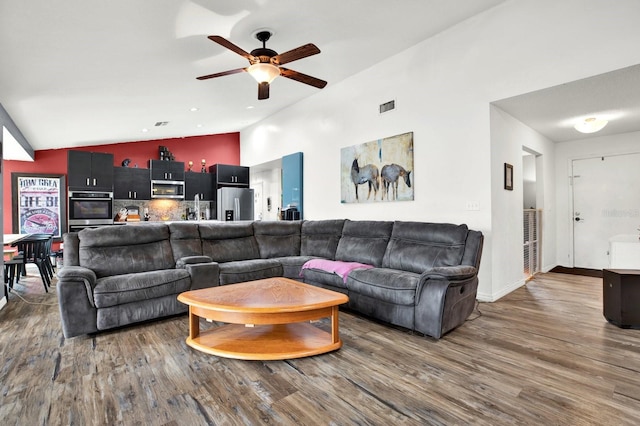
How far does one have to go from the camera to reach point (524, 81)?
3.49m

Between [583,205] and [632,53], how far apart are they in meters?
3.66

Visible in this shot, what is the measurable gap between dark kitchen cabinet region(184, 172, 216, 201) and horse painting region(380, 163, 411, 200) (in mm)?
4859

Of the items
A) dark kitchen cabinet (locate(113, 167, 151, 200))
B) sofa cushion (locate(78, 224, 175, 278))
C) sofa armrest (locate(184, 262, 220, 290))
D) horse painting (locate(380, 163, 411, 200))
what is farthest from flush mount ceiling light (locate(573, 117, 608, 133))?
dark kitchen cabinet (locate(113, 167, 151, 200))

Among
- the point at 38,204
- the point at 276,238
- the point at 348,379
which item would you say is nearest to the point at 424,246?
the point at 348,379

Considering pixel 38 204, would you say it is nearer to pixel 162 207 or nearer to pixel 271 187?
pixel 162 207

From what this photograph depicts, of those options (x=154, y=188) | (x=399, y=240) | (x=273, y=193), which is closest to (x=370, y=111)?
(x=399, y=240)

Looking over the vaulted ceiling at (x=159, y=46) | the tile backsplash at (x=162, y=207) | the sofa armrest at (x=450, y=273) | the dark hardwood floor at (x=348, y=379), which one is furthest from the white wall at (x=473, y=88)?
the tile backsplash at (x=162, y=207)

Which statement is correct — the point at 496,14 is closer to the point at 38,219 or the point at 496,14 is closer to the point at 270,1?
the point at 270,1

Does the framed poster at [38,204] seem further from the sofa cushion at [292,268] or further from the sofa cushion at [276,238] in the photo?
the sofa cushion at [292,268]

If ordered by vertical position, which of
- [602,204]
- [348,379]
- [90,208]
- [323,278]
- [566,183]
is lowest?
[348,379]

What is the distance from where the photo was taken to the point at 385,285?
9.95 feet

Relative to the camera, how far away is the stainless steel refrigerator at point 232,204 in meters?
7.87

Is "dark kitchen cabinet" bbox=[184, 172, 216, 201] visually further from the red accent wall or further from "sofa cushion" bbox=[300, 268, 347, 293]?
"sofa cushion" bbox=[300, 268, 347, 293]

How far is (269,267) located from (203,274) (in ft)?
2.84
